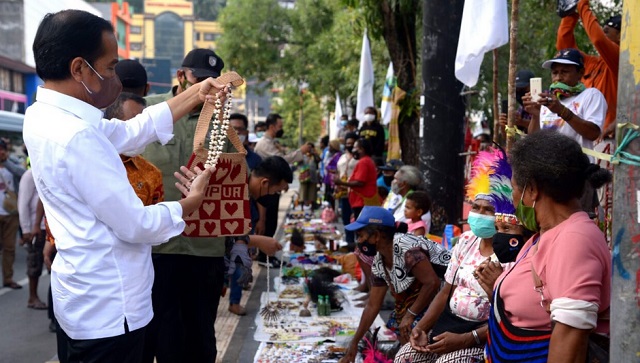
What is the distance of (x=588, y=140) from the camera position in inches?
197

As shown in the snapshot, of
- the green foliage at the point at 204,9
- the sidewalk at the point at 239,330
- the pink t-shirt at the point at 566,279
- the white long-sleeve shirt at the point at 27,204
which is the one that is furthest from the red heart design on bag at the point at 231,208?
the green foliage at the point at 204,9

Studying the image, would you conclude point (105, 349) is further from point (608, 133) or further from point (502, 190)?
point (608, 133)

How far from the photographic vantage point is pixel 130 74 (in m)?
4.71

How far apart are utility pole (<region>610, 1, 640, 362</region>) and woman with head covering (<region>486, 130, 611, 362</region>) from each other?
13.7 inches

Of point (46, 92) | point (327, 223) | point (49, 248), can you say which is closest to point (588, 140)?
point (46, 92)

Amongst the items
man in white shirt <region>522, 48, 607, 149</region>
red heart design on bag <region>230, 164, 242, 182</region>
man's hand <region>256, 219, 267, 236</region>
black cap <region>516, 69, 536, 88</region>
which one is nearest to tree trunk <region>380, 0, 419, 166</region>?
man's hand <region>256, 219, 267, 236</region>

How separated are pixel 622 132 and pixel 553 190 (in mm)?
727

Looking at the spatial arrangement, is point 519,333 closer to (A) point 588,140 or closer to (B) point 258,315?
(A) point 588,140

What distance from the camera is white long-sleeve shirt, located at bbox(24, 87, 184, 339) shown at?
267 cm

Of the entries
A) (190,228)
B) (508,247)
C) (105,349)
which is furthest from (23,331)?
(508,247)

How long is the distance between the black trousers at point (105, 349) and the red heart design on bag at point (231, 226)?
58.7 inches

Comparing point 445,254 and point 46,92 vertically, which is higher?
point 46,92

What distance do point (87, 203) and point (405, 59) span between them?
9.64 m

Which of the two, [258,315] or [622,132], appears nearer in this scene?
[622,132]
